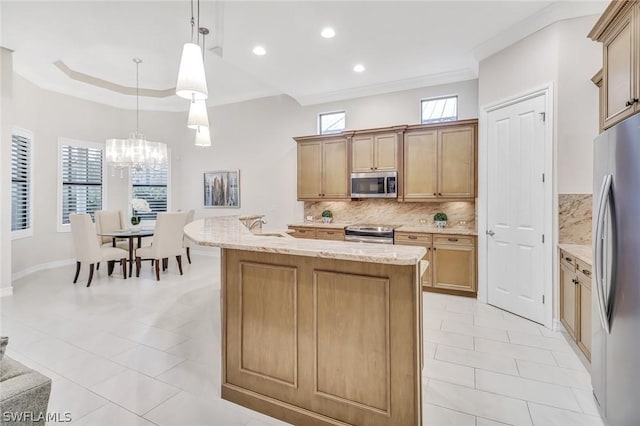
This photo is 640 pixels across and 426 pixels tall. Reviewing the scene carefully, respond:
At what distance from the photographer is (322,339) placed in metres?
1.81

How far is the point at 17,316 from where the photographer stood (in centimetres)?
360

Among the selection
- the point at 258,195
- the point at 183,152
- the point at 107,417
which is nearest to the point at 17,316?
the point at 107,417

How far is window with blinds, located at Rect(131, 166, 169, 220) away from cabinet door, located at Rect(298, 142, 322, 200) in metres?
3.55

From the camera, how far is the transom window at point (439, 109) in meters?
5.05

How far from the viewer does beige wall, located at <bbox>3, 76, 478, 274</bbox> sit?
542 cm

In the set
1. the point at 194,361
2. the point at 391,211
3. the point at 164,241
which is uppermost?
the point at 391,211

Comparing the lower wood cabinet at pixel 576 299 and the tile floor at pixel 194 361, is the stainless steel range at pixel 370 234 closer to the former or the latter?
the tile floor at pixel 194 361

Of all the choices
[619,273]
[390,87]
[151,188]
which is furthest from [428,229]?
[151,188]

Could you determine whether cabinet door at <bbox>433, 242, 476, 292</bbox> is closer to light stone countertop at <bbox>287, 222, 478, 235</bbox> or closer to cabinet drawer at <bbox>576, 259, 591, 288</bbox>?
light stone countertop at <bbox>287, 222, 478, 235</bbox>

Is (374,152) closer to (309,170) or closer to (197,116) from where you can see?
(309,170)

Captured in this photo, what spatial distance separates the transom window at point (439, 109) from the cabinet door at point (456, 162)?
23.6 inches

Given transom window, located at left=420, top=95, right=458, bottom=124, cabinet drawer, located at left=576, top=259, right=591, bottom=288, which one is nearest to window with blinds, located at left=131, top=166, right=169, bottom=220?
transom window, located at left=420, top=95, right=458, bottom=124

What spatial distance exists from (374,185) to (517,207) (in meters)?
2.03

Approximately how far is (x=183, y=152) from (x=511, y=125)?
6718mm
